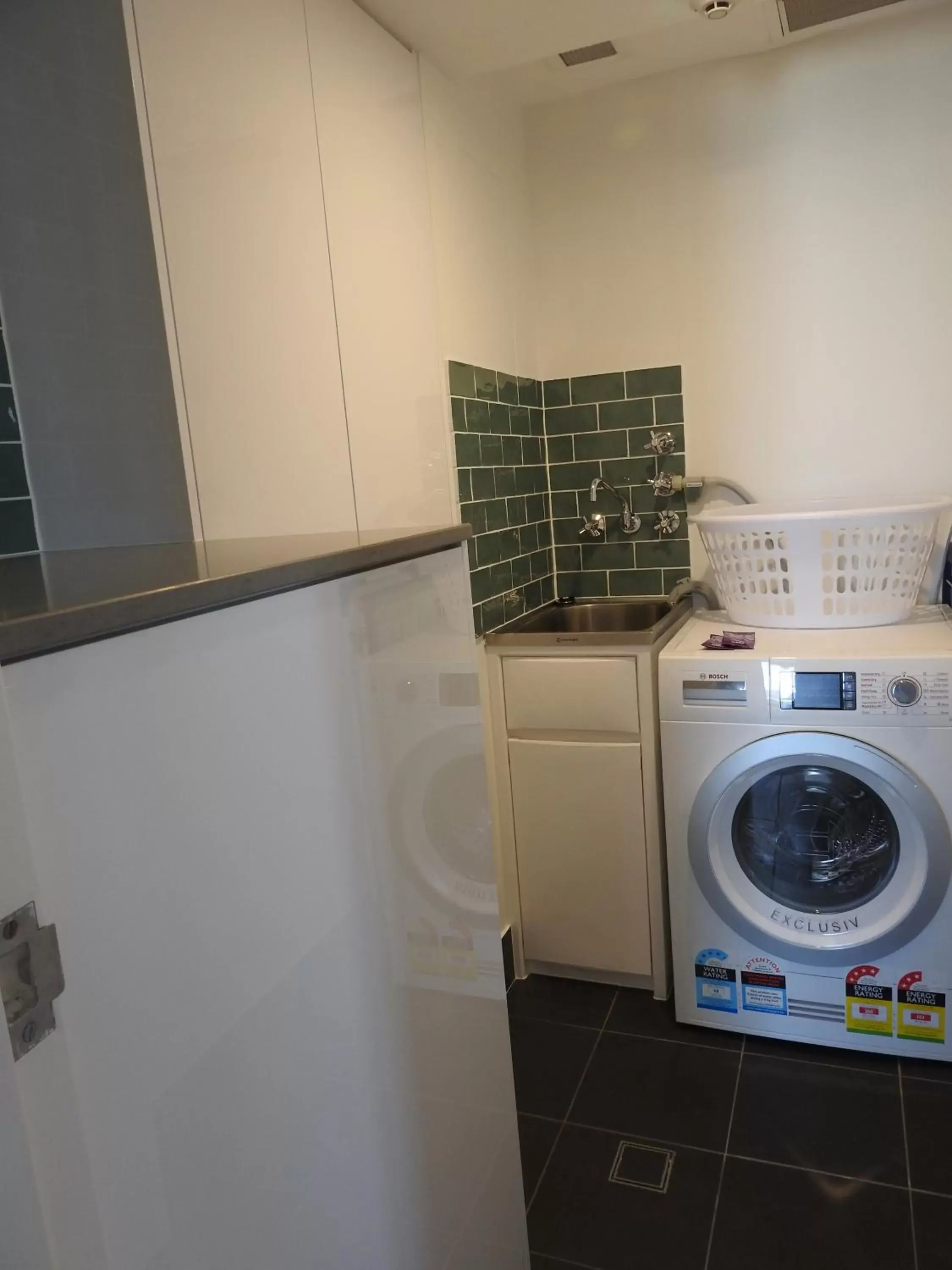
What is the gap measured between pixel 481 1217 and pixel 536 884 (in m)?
1.23

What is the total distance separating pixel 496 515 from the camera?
2.39 metres

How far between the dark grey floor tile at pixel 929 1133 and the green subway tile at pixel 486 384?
1860mm

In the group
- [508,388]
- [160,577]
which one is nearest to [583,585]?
[508,388]

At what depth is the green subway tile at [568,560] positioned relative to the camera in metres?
2.80

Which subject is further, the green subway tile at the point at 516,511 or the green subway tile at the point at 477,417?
the green subway tile at the point at 516,511

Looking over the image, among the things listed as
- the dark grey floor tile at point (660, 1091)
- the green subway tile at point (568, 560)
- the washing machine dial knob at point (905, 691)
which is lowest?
the dark grey floor tile at point (660, 1091)

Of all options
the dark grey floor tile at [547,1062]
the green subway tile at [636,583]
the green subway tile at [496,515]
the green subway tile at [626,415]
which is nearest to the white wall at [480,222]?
the green subway tile at [626,415]

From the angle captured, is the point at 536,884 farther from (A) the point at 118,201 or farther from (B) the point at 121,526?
(A) the point at 118,201

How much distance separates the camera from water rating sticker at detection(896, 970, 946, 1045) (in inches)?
74.8

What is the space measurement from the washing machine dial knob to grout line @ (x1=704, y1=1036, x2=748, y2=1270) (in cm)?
88

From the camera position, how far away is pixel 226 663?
0.68 m

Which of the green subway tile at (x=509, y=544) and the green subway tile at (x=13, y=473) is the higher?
the green subway tile at (x=13, y=473)

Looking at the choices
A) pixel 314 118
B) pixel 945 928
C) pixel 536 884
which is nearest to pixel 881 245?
pixel 314 118

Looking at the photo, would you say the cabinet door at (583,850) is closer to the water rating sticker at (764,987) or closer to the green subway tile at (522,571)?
the water rating sticker at (764,987)
